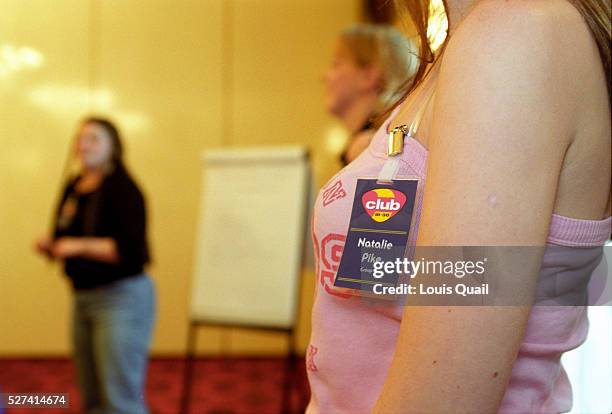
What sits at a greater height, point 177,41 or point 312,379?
point 177,41

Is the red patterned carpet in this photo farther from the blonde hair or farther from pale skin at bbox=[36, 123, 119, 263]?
the blonde hair

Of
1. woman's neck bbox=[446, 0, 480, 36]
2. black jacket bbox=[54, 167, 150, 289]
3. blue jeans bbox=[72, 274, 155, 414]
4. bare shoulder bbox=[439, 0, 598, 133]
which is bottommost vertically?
blue jeans bbox=[72, 274, 155, 414]

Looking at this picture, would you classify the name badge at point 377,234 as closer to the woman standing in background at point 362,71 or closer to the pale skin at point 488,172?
the pale skin at point 488,172

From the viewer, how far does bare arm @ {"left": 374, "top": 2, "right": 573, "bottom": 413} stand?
18.5 inches

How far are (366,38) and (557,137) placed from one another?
1.95 m

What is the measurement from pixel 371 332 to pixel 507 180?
0.21m

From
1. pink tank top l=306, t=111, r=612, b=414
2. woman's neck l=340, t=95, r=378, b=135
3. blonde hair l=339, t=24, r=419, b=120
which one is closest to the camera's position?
pink tank top l=306, t=111, r=612, b=414

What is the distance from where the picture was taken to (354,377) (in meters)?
0.63

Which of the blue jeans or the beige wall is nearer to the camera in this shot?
the blue jeans

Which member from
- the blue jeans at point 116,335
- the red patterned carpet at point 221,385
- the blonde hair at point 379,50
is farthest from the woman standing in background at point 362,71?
the red patterned carpet at point 221,385

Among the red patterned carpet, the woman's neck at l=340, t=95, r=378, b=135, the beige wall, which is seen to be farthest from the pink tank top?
the beige wall

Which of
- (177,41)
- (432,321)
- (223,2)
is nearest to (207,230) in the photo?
(177,41)

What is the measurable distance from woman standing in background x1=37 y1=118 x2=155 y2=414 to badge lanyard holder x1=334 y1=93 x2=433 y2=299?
6.90ft

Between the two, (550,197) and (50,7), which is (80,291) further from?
(550,197)
